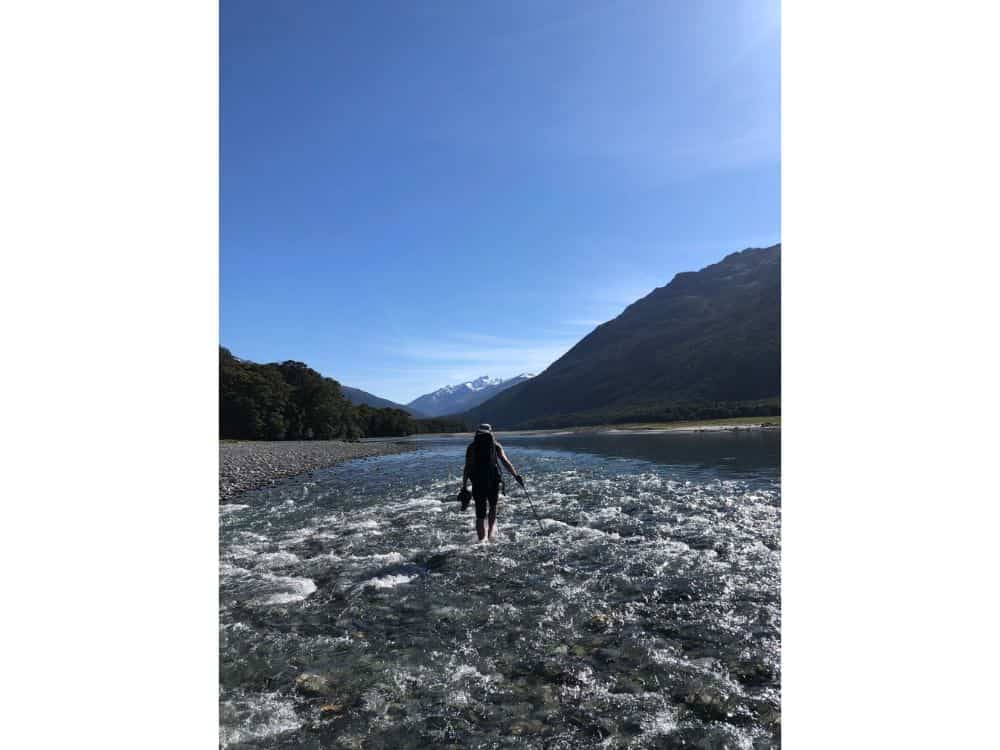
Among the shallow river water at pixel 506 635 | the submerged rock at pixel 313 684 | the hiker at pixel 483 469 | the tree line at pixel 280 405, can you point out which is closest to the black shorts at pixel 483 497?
the hiker at pixel 483 469

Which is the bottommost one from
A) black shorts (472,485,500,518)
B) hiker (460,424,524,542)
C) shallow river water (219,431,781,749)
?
shallow river water (219,431,781,749)

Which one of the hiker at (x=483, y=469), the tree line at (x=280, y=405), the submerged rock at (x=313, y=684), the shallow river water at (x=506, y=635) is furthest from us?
the tree line at (x=280, y=405)

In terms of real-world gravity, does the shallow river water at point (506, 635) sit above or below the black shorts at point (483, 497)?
below

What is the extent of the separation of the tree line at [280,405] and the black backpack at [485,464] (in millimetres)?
60906

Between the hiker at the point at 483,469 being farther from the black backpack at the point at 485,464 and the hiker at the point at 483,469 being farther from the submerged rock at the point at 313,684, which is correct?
the submerged rock at the point at 313,684

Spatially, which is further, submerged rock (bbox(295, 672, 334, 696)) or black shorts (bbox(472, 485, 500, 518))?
black shorts (bbox(472, 485, 500, 518))

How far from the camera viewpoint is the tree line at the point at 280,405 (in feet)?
230

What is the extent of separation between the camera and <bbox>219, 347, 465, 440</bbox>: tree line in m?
70.1

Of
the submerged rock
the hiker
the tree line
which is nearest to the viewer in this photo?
the submerged rock

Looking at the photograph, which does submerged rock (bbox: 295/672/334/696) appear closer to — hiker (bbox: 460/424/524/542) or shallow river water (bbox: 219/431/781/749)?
shallow river water (bbox: 219/431/781/749)

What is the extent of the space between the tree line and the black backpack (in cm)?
6091

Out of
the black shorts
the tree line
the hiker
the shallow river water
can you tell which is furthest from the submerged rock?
the tree line

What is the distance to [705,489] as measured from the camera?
741 inches
